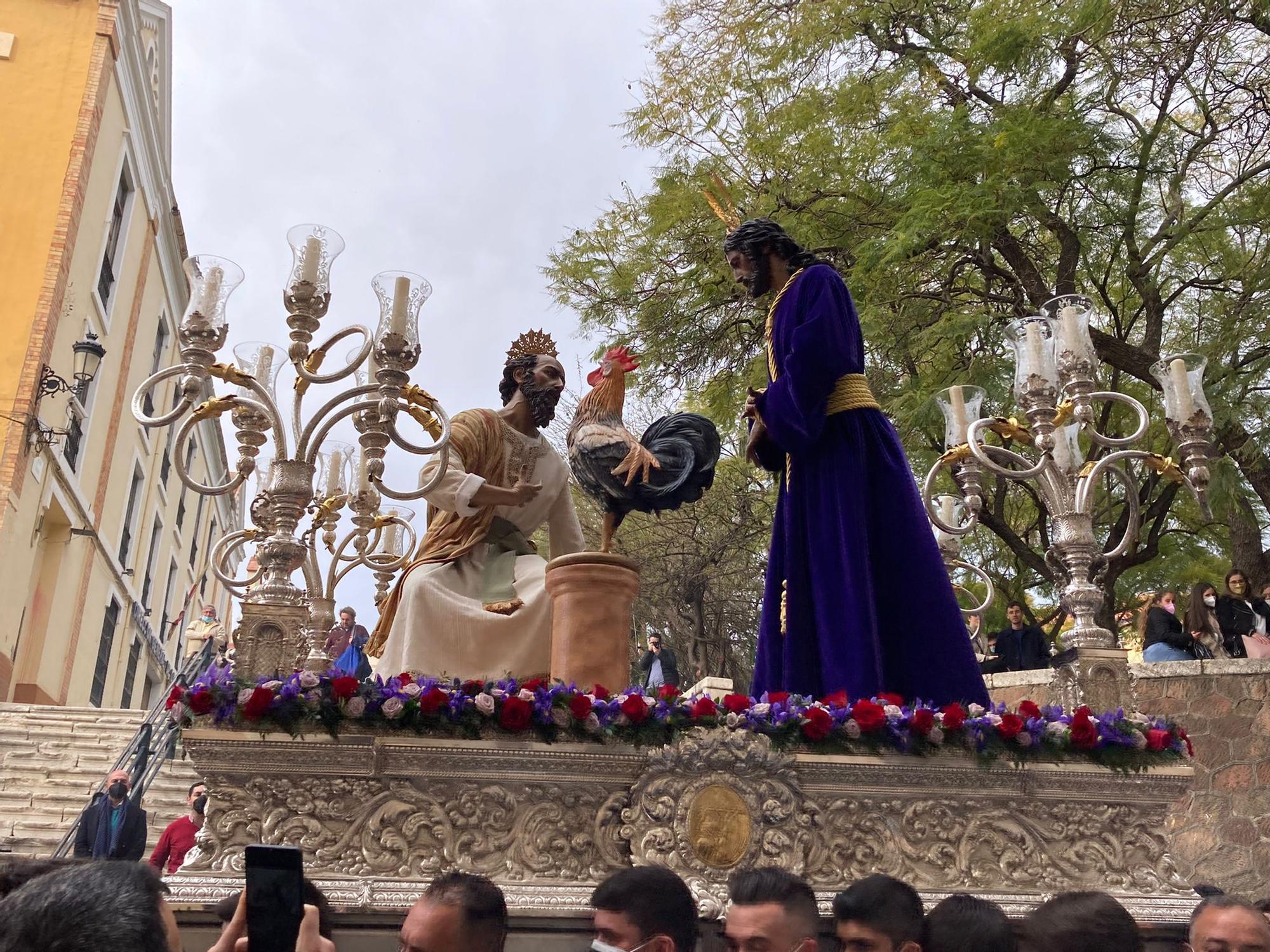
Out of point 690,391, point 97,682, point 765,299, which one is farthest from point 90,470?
point 765,299

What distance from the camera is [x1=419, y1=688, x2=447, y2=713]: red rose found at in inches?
166

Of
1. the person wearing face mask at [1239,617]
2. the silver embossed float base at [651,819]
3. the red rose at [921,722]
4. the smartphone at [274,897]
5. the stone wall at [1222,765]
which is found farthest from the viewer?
the person wearing face mask at [1239,617]

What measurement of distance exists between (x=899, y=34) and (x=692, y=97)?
3138 millimetres

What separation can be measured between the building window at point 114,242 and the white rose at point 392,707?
66.3ft

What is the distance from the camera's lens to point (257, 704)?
412cm

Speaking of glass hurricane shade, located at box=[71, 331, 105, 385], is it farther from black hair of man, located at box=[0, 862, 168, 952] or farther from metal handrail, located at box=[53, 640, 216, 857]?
black hair of man, located at box=[0, 862, 168, 952]

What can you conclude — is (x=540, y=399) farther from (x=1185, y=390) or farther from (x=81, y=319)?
(x=81, y=319)

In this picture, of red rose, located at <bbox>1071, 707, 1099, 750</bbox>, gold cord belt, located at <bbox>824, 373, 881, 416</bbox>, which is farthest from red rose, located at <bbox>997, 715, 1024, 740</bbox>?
gold cord belt, located at <bbox>824, 373, 881, 416</bbox>

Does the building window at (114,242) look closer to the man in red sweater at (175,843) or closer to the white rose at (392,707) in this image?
the man in red sweater at (175,843)

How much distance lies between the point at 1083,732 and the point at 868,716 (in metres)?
0.95

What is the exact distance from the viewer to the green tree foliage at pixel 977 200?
44.1 feet

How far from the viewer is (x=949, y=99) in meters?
15.6

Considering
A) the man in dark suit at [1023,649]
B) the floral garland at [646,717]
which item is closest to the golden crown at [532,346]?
the floral garland at [646,717]

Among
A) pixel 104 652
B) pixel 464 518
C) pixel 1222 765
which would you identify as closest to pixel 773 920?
pixel 464 518
